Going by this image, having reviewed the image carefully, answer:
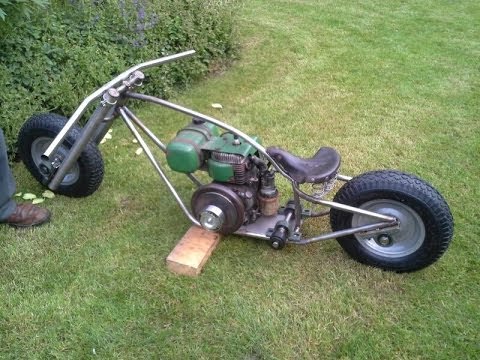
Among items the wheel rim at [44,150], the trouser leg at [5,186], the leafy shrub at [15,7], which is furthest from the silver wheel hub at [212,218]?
the leafy shrub at [15,7]

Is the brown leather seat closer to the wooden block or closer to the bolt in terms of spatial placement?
the bolt

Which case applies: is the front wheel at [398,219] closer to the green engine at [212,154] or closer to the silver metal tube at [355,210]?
the silver metal tube at [355,210]

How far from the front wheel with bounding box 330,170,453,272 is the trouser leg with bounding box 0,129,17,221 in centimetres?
179

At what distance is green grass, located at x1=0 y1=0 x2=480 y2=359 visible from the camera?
2.27 meters

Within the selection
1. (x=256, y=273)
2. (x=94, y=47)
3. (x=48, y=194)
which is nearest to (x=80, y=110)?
(x=48, y=194)

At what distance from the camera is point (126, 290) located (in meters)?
2.55

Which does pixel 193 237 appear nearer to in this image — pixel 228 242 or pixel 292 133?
pixel 228 242

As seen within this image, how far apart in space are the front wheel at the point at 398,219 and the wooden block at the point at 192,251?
0.67m

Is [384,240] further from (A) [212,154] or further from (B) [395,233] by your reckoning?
(A) [212,154]

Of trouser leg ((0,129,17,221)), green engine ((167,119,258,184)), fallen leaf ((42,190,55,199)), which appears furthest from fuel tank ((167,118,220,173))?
fallen leaf ((42,190,55,199))

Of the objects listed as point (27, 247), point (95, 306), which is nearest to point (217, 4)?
point (27, 247)

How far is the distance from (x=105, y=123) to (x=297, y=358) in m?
1.54

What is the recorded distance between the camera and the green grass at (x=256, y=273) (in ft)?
7.44

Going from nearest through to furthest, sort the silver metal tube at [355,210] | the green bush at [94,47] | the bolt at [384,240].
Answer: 1. the silver metal tube at [355,210]
2. the bolt at [384,240]
3. the green bush at [94,47]
